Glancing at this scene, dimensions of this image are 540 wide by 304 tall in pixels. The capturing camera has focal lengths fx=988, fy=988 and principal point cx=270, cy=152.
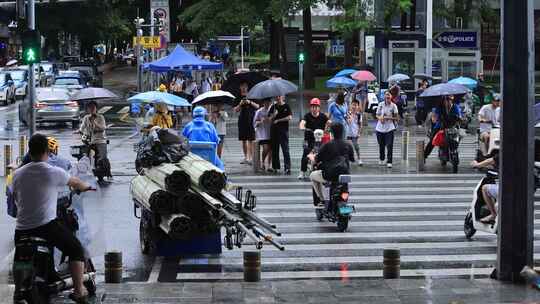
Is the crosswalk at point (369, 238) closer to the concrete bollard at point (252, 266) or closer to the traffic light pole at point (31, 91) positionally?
the concrete bollard at point (252, 266)

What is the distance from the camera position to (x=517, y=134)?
34.8 ft

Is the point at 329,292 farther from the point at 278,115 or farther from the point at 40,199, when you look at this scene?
the point at 278,115

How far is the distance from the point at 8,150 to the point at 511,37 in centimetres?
1324

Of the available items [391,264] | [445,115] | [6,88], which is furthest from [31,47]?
[6,88]

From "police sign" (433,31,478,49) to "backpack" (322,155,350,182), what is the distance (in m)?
34.5

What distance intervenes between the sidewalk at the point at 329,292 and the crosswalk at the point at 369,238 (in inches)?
31.1

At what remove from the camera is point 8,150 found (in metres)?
21.0

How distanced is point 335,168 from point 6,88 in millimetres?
36618

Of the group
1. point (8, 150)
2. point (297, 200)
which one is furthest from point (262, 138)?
point (8, 150)

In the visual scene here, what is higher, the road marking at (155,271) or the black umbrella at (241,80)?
the black umbrella at (241,80)

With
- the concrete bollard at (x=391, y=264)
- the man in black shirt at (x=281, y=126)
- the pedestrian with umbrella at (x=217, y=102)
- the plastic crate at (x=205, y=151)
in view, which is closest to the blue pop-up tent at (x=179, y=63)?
the pedestrian with umbrella at (x=217, y=102)

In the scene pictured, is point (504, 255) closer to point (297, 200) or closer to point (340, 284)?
point (340, 284)

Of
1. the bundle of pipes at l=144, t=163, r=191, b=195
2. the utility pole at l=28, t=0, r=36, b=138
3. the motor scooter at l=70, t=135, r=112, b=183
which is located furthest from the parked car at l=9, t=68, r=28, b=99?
the bundle of pipes at l=144, t=163, r=191, b=195

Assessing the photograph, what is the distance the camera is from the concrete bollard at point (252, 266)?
35.3 feet
